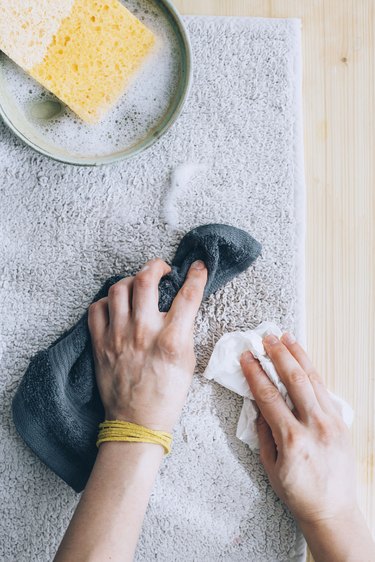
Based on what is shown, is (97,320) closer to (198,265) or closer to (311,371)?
(198,265)

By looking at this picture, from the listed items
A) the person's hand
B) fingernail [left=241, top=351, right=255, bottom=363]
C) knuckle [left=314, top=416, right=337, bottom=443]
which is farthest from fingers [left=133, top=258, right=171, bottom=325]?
knuckle [left=314, top=416, right=337, bottom=443]

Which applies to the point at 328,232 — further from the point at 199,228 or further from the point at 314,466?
the point at 314,466

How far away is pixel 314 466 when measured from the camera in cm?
74

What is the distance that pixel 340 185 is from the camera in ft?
2.67

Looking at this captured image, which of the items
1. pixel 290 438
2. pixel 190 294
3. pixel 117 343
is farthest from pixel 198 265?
pixel 290 438

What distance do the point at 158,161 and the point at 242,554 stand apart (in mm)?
525

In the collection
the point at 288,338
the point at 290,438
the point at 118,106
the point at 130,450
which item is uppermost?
the point at 118,106

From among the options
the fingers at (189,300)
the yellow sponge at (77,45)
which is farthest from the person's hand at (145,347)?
the yellow sponge at (77,45)

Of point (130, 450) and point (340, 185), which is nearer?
point (130, 450)

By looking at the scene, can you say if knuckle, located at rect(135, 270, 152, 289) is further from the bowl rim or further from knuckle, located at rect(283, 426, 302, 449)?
knuckle, located at rect(283, 426, 302, 449)

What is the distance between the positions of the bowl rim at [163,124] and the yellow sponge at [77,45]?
0.04m

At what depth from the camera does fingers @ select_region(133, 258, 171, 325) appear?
0.73 m

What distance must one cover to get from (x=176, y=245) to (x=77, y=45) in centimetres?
27

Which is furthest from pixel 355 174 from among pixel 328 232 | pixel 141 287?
pixel 141 287
